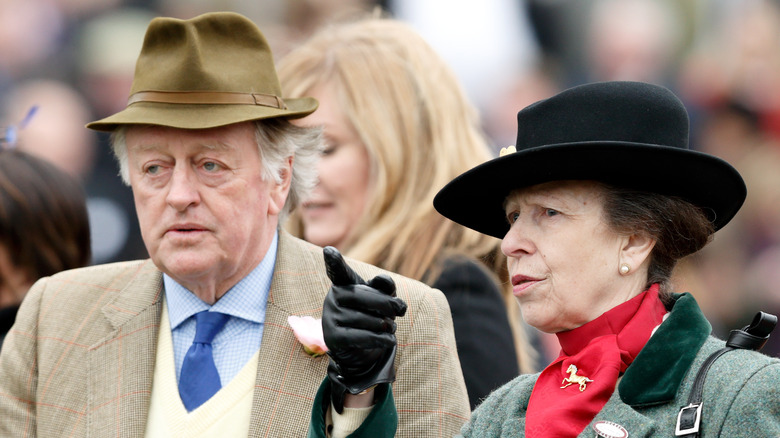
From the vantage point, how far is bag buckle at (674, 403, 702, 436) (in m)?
2.44

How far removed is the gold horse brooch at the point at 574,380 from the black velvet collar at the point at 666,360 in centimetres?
11

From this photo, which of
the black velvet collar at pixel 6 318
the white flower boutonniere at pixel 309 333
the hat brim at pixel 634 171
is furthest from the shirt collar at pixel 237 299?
the black velvet collar at pixel 6 318

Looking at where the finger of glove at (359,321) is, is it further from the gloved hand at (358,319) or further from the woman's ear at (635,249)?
the woman's ear at (635,249)

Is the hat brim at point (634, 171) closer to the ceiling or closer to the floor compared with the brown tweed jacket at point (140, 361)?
closer to the ceiling

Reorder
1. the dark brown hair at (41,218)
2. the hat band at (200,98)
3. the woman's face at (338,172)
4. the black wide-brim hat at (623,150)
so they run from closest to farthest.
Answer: the black wide-brim hat at (623,150), the hat band at (200,98), the dark brown hair at (41,218), the woman's face at (338,172)

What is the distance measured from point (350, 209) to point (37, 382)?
5.45 ft

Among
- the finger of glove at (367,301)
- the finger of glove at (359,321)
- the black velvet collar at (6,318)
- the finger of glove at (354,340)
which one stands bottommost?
the black velvet collar at (6,318)

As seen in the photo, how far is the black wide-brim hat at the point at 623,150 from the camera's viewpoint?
2.66m

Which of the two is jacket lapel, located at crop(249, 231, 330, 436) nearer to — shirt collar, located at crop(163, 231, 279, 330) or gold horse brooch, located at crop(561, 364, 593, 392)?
shirt collar, located at crop(163, 231, 279, 330)

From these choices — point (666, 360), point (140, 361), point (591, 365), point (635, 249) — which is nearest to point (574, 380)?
point (591, 365)

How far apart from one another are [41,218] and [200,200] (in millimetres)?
1323

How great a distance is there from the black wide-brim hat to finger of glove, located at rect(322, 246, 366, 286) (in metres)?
0.48

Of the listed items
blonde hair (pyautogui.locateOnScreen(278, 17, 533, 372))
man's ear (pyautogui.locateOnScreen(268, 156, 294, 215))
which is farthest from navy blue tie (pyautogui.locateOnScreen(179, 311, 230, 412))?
blonde hair (pyautogui.locateOnScreen(278, 17, 533, 372))

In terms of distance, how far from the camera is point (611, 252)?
2.74 meters
